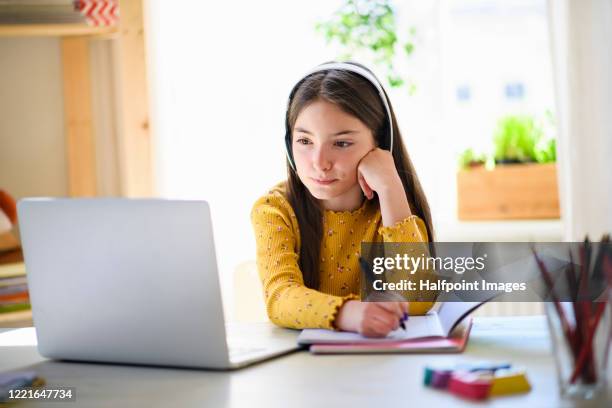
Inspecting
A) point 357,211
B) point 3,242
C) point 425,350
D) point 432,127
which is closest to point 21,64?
point 3,242

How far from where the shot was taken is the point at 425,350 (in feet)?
3.71

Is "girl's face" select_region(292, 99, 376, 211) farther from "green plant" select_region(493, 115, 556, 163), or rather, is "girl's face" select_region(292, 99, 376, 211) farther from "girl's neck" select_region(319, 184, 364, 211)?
"green plant" select_region(493, 115, 556, 163)

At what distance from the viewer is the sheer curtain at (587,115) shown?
238cm

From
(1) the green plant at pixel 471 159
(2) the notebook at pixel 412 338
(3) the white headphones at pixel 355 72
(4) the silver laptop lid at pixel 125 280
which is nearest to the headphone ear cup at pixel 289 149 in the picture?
(3) the white headphones at pixel 355 72

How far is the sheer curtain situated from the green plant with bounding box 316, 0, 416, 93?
507 mm

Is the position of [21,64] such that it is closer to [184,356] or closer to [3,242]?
[3,242]

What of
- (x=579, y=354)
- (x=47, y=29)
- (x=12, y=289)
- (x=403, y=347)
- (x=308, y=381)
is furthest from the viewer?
(x=47, y=29)

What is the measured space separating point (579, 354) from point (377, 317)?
13.8 inches

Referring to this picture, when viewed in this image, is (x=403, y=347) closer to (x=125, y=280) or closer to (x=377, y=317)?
(x=377, y=317)

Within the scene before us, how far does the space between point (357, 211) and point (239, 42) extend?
1.18 metres

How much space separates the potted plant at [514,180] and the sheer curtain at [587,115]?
0.97 feet

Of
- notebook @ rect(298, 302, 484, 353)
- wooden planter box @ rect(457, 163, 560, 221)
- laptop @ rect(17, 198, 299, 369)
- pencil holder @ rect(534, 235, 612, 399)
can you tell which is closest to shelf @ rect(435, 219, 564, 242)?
wooden planter box @ rect(457, 163, 560, 221)

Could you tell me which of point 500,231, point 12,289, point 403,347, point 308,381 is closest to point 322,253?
point 403,347

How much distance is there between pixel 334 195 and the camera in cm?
151
